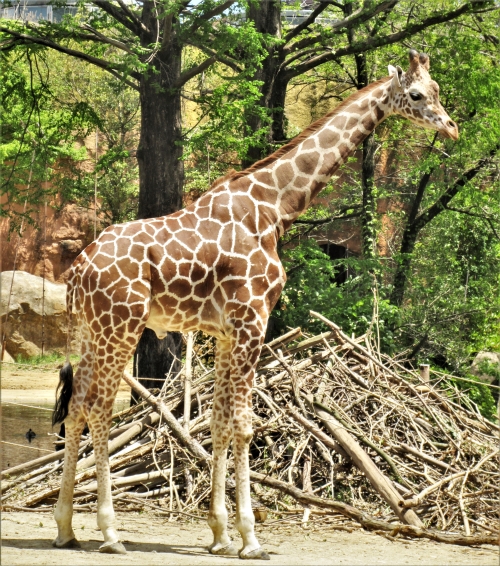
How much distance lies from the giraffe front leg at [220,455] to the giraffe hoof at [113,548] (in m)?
0.60

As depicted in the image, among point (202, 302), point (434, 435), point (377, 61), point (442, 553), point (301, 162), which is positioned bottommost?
point (442, 553)

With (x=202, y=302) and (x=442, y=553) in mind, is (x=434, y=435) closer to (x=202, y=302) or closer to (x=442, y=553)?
(x=442, y=553)

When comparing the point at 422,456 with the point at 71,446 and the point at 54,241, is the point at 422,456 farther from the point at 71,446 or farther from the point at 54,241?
the point at 54,241

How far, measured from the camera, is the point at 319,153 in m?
6.43

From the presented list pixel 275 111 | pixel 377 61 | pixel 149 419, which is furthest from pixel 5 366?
pixel 149 419

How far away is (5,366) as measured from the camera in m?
19.0

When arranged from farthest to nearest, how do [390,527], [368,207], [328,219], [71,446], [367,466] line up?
[328,219], [368,207], [367,466], [390,527], [71,446]

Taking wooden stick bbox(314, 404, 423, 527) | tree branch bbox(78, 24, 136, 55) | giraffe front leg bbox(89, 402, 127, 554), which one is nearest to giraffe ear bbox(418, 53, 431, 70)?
wooden stick bbox(314, 404, 423, 527)

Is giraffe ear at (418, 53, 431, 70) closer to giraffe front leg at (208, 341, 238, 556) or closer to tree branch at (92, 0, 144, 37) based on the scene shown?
giraffe front leg at (208, 341, 238, 556)

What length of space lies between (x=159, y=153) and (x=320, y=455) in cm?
612

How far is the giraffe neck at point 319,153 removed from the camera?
20.8ft

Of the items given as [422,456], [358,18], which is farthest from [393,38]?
[422,456]

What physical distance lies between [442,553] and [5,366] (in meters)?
14.6

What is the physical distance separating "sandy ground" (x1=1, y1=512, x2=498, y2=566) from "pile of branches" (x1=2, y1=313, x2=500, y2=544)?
0.70 ft
